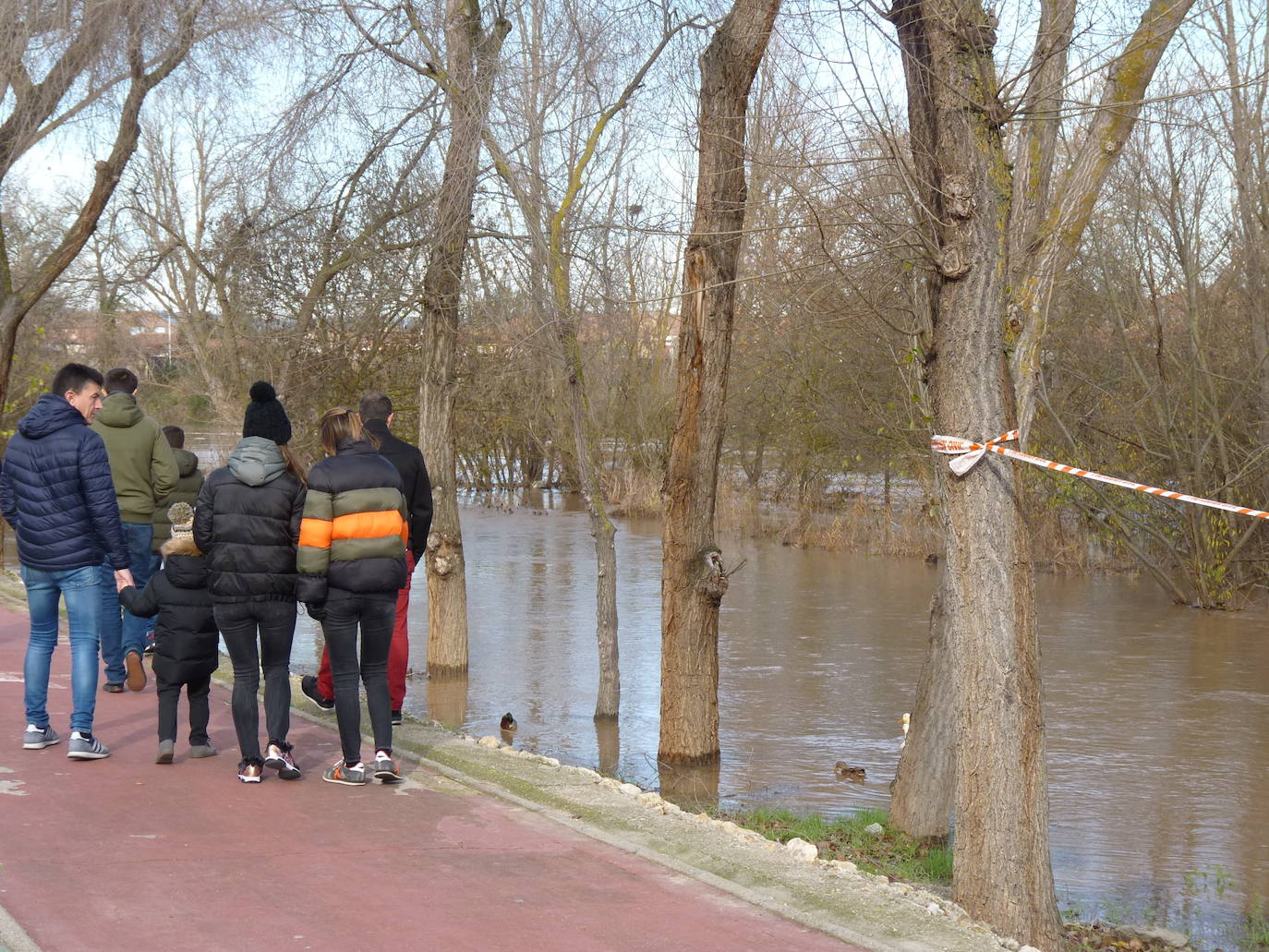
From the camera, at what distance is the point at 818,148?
7379mm

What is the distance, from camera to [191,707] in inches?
287

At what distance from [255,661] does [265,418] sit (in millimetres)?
1215

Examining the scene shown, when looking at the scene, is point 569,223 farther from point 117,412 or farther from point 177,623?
point 177,623

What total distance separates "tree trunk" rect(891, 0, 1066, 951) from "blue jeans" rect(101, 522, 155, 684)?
5.04 m

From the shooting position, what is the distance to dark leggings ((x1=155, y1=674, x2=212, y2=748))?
276 inches

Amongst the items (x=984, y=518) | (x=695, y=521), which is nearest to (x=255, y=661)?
(x=984, y=518)

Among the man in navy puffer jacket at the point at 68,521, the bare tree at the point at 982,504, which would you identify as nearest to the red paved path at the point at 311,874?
the man in navy puffer jacket at the point at 68,521

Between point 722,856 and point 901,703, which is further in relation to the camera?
point 901,703

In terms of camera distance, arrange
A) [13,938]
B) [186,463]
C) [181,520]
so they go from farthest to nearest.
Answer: [186,463]
[181,520]
[13,938]

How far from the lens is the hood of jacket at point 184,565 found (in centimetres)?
690

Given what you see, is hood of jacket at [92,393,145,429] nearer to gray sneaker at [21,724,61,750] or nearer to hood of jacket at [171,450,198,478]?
hood of jacket at [171,450,198,478]

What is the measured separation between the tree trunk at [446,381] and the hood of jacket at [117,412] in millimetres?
4134

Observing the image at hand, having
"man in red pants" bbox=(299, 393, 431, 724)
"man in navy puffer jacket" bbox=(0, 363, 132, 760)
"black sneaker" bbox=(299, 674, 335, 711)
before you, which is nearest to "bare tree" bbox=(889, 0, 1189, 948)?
"man in red pants" bbox=(299, 393, 431, 724)

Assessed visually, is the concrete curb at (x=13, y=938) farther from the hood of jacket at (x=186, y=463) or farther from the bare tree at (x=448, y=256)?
the bare tree at (x=448, y=256)
